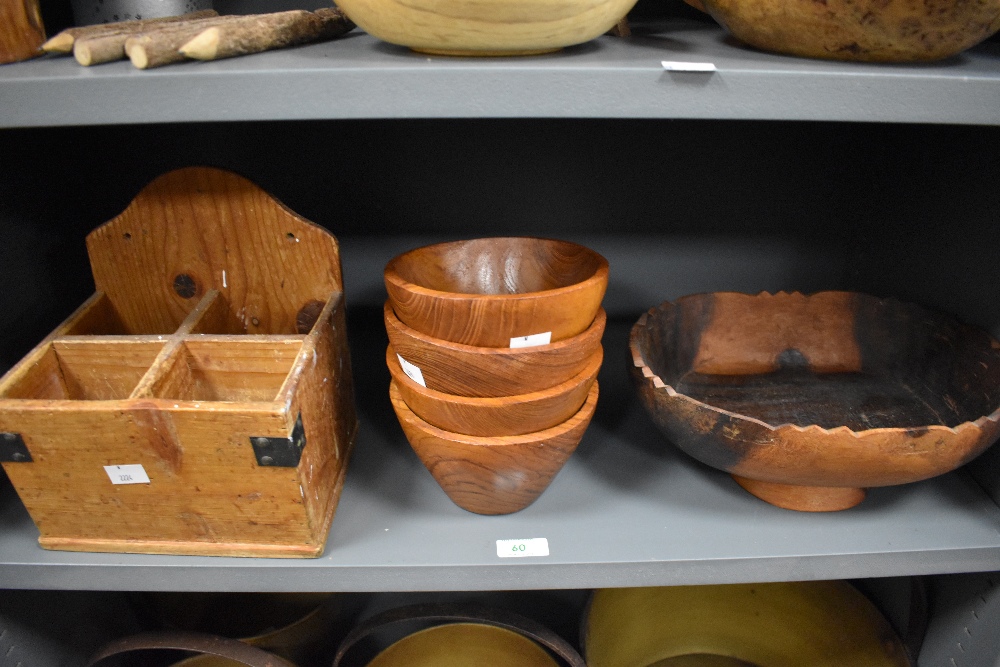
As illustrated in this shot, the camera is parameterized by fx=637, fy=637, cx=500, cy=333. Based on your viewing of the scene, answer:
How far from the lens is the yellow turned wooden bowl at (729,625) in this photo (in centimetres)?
96

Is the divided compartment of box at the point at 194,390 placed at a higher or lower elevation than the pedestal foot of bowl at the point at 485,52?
lower

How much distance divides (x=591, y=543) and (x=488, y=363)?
9.4 inches

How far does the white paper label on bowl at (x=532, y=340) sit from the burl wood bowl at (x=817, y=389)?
0.40 ft

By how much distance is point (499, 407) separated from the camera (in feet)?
2.01

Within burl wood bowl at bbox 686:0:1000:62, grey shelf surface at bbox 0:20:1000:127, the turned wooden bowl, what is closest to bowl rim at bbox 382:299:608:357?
the turned wooden bowl

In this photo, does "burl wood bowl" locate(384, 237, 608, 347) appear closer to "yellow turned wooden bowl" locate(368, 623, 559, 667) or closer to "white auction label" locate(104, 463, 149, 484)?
"white auction label" locate(104, 463, 149, 484)

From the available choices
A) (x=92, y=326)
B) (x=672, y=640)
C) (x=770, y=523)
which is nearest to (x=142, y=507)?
(x=92, y=326)

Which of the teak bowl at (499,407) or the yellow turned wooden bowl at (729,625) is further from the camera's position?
the yellow turned wooden bowl at (729,625)

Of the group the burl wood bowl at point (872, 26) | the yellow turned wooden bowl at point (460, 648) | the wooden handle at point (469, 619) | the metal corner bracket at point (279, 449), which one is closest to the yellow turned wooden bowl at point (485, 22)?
the burl wood bowl at point (872, 26)

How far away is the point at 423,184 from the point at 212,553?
22.2 inches

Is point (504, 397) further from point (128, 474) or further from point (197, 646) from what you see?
point (197, 646)

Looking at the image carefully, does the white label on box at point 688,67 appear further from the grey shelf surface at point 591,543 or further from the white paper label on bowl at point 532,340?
the grey shelf surface at point 591,543

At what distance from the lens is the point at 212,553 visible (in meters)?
0.65

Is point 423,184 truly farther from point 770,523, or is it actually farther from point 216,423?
point 770,523
